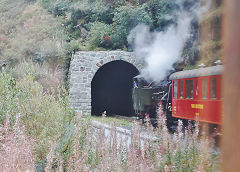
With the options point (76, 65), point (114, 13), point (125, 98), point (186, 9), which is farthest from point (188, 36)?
point (125, 98)

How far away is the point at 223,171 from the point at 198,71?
6.86 m

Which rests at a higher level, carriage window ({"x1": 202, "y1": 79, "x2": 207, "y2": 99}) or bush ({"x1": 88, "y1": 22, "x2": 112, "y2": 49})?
bush ({"x1": 88, "y1": 22, "x2": 112, "y2": 49})

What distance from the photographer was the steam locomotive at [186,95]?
6223mm

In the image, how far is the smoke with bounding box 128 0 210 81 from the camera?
11117 millimetres

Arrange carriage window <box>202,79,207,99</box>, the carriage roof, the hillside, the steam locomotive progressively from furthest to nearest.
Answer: the hillside, carriage window <box>202,79,207,99</box>, the steam locomotive, the carriage roof

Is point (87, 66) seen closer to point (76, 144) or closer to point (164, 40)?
point (164, 40)

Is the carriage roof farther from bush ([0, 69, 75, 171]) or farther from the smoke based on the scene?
bush ([0, 69, 75, 171])

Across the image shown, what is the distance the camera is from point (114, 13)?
14461mm

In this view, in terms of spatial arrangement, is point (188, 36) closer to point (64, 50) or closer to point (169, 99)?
point (169, 99)

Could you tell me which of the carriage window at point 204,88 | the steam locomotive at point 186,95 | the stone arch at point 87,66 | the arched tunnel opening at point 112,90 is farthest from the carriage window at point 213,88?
the arched tunnel opening at point 112,90

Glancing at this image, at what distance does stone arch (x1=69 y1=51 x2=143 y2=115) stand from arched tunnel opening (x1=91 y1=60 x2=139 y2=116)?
3.31 m

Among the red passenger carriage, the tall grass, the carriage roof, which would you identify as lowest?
the tall grass

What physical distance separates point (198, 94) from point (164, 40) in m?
6.50

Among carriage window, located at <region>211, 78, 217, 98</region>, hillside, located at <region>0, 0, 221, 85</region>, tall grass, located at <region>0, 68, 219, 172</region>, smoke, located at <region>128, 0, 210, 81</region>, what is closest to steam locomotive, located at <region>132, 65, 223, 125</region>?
carriage window, located at <region>211, 78, 217, 98</region>
